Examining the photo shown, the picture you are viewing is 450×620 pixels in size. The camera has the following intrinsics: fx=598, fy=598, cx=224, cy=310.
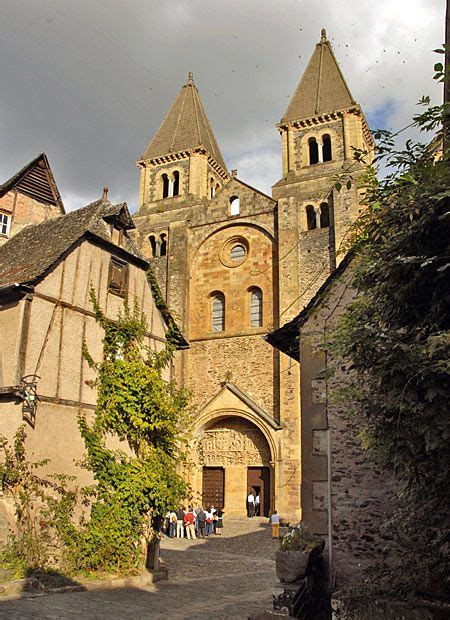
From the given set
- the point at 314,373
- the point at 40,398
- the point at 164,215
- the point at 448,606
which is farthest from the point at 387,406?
the point at 164,215

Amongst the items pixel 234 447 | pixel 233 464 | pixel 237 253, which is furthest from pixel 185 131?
pixel 233 464

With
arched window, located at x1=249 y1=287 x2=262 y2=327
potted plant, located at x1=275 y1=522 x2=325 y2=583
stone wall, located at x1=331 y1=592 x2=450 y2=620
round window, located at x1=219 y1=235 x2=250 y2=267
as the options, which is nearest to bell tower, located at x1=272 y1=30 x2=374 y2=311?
arched window, located at x1=249 y1=287 x2=262 y2=327

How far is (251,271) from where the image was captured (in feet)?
86.5

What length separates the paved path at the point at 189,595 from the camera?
26.5ft

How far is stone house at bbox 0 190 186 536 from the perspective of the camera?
10594 millimetres

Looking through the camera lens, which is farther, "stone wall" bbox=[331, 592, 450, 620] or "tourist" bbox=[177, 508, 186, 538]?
"tourist" bbox=[177, 508, 186, 538]

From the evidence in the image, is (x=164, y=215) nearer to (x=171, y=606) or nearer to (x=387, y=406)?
(x=171, y=606)

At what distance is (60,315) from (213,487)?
15.1 meters

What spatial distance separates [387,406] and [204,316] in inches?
867

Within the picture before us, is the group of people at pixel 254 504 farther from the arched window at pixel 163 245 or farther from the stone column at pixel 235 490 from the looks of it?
the arched window at pixel 163 245

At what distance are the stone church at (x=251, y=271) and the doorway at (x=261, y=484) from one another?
4 cm

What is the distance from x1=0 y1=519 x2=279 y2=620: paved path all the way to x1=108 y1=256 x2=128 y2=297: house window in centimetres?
605

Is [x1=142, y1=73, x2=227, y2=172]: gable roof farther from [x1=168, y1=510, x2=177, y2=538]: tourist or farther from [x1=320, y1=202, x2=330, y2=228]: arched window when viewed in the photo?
[x1=168, y1=510, x2=177, y2=538]: tourist

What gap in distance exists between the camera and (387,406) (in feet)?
16.5
